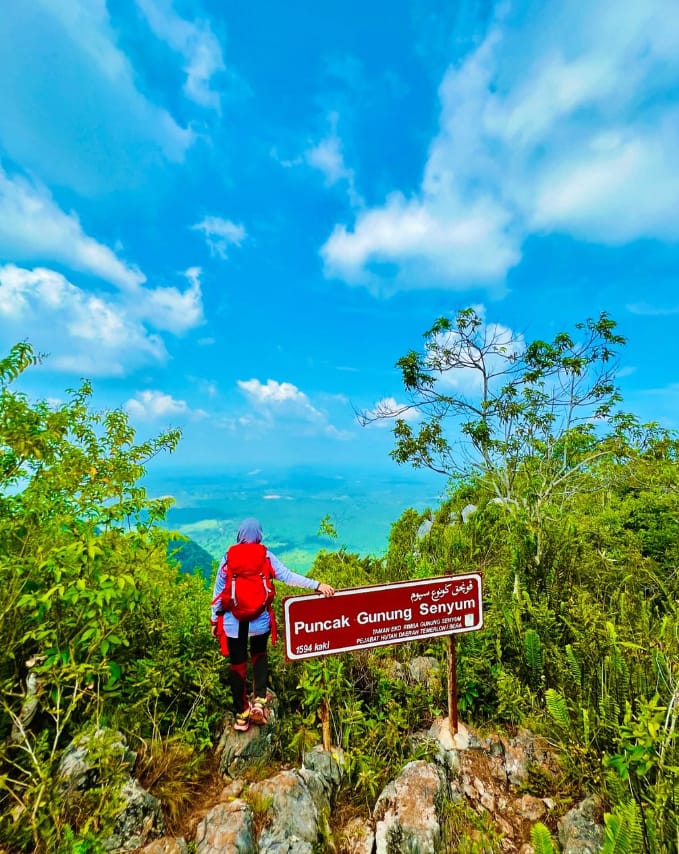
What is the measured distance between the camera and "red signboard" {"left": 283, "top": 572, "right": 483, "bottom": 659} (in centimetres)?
338

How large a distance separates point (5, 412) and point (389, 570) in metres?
6.27

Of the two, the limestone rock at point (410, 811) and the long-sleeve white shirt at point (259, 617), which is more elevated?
the long-sleeve white shirt at point (259, 617)

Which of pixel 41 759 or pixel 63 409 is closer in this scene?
pixel 41 759

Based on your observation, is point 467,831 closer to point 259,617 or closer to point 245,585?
point 259,617

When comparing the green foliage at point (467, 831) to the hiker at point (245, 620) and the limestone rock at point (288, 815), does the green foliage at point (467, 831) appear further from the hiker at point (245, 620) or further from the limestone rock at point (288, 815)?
the hiker at point (245, 620)

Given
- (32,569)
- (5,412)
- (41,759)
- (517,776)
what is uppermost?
(5,412)

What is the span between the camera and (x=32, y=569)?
9.91 feet

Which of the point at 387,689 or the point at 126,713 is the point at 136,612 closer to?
the point at 126,713

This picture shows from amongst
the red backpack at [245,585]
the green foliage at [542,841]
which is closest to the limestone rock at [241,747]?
the red backpack at [245,585]

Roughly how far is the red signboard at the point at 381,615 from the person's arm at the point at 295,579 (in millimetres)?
71

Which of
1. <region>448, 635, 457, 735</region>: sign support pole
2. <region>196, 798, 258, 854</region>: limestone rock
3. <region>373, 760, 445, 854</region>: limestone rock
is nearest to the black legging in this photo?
<region>196, 798, 258, 854</region>: limestone rock

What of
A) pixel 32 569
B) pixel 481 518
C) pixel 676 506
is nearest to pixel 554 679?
pixel 32 569

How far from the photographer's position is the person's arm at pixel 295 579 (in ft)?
11.3

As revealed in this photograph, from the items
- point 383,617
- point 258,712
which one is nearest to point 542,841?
point 383,617
